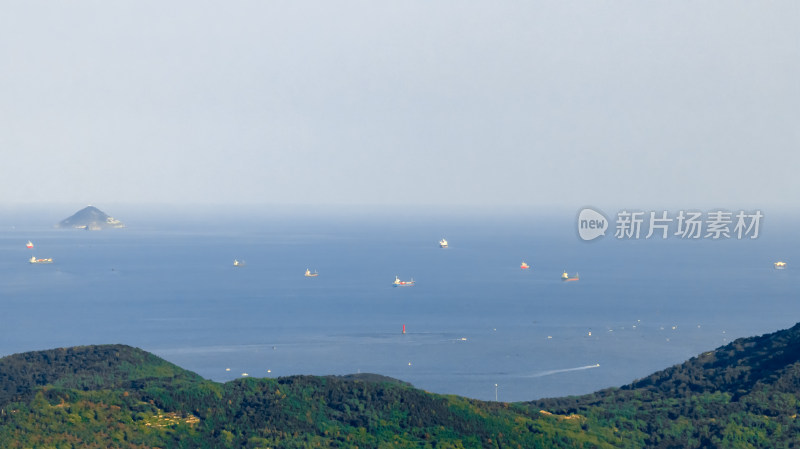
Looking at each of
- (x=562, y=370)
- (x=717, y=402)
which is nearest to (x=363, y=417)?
(x=717, y=402)

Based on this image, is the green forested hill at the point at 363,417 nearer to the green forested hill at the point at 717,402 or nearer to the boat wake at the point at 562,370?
the green forested hill at the point at 717,402

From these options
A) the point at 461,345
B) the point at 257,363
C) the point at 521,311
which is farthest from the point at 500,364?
the point at 521,311

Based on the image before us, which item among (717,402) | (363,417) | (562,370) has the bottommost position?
(562,370)

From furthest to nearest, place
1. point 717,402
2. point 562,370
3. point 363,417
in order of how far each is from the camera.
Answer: point 562,370 < point 717,402 < point 363,417

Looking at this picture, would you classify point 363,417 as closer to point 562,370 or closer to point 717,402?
point 717,402

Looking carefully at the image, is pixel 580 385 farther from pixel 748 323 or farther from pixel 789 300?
pixel 789 300

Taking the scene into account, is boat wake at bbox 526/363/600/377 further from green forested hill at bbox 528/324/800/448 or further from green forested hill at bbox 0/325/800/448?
green forested hill at bbox 0/325/800/448

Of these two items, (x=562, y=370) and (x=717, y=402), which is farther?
(x=562, y=370)

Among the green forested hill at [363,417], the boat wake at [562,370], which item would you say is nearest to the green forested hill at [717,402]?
the green forested hill at [363,417]

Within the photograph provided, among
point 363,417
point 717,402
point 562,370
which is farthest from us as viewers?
point 562,370
